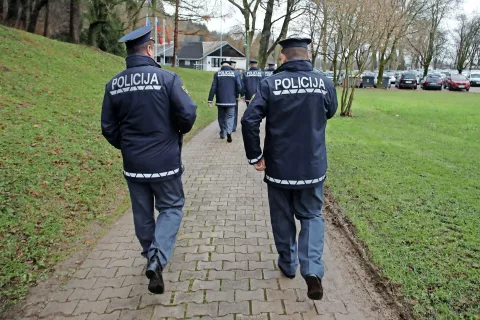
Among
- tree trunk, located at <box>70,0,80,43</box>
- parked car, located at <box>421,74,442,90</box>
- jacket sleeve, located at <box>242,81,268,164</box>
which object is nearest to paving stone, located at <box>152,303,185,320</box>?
jacket sleeve, located at <box>242,81,268,164</box>

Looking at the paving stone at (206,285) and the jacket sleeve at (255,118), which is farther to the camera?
the paving stone at (206,285)

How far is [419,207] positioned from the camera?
16.2 ft

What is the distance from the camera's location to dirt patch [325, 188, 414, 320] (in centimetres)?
306

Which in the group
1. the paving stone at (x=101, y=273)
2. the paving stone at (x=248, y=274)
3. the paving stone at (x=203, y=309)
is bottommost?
the paving stone at (x=101, y=273)

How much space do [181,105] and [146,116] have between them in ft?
0.94

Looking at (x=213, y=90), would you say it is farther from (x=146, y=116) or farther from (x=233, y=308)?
(x=233, y=308)

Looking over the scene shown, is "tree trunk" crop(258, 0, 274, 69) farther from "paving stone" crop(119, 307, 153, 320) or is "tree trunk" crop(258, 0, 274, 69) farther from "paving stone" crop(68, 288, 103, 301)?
"paving stone" crop(119, 307, 153, 320)

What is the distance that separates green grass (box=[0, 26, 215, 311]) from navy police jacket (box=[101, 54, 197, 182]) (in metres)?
1.47

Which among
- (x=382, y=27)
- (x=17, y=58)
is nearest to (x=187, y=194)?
(x=17, y=58)

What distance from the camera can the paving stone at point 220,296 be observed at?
311cm

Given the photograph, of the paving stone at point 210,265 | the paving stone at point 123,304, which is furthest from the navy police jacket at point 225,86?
the paving stone at point 123,304

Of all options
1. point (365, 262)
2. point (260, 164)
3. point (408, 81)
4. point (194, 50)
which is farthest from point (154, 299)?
point (194, 50)

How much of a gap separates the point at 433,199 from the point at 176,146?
3796mm

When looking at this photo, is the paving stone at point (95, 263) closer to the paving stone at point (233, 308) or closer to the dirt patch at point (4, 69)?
the paving stone at point (233, 308)
